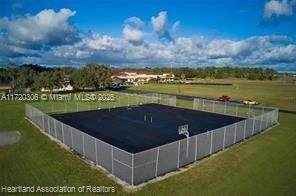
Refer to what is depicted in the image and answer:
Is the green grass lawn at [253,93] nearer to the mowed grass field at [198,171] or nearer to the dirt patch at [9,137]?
the mowed grass field at [198,171]

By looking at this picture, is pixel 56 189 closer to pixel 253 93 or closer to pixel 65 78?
pixel 253 93

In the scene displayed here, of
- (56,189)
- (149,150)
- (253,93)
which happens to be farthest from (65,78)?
(149,150)

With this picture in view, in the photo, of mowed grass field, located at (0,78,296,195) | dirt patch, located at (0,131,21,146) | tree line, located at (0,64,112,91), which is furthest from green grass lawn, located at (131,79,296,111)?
dirt patch, located at (0,131,21,146)

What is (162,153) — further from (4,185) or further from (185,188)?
(4,185)

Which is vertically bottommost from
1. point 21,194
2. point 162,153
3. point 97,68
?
point 21,194

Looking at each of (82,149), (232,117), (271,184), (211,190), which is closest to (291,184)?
(271,184)

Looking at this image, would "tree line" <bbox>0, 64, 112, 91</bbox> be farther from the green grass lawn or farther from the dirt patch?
the dirt patch

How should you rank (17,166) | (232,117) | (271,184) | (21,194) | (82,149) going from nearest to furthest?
(21,194) → (271,184) → (17,166) → (82,149) → (232,117)
